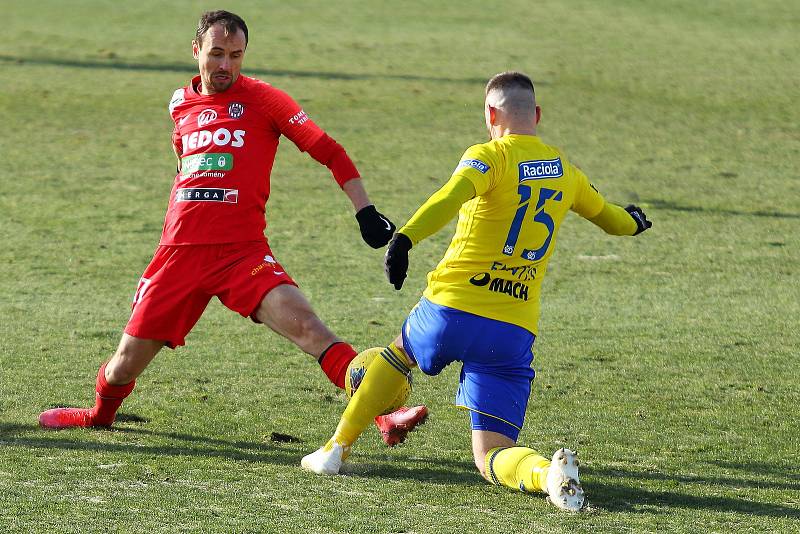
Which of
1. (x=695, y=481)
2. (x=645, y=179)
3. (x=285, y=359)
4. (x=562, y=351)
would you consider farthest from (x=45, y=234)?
(x=695, y=481)

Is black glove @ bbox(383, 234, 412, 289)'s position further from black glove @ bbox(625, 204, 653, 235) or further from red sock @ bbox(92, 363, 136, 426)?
red sock @ bbox(92, 363, 136, 426)

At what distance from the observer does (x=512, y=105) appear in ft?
16.8

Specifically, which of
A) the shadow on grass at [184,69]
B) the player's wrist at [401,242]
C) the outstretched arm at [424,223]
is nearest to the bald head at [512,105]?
the outstretched arm at [424,223]

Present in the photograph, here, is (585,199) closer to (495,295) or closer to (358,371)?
(495,295)

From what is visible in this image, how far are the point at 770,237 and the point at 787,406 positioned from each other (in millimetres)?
4528

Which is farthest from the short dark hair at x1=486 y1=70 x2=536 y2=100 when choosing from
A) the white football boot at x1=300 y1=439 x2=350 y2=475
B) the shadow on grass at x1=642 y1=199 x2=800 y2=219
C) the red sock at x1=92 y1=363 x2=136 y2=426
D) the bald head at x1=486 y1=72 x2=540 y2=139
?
the shadow on grass at x1=642 y1=199 x2=800 y2=219

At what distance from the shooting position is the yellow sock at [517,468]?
4793 millimetres

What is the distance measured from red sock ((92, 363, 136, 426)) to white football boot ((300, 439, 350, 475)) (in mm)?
1087

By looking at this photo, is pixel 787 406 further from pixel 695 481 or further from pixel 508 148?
pixel 508 148

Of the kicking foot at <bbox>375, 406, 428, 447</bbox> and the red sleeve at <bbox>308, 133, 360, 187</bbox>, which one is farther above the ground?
the red sleeve at <bbox>308, 133, 360, 187</bbox>

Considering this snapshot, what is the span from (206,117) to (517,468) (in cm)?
215

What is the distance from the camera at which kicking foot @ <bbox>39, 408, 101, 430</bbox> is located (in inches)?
234

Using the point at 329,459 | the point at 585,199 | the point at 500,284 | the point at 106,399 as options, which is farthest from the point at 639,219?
the point at 106,399

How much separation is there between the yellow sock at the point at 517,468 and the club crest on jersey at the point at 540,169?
104 centimetres
